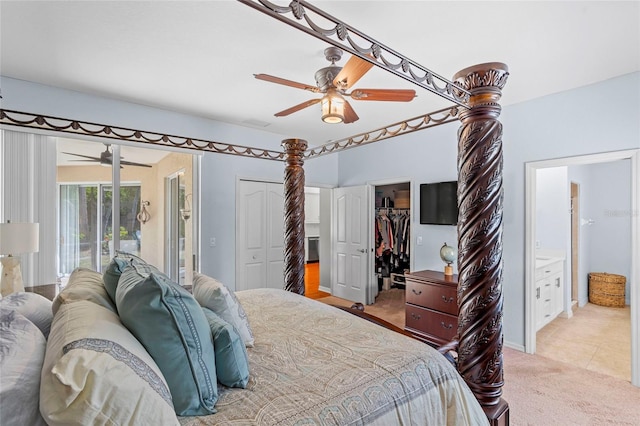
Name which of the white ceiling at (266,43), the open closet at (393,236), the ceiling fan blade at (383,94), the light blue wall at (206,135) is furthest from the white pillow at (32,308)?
the open closet at (393,236)

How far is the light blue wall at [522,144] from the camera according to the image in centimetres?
275

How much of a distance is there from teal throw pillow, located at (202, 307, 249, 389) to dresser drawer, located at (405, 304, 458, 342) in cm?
256

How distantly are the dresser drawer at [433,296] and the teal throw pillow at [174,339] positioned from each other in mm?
2717

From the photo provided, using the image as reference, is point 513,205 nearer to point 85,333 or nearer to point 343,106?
point 343,106

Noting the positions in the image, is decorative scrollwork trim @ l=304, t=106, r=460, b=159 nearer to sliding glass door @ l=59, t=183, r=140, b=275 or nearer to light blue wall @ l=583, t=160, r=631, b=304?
sliding glass door @ l=59, t=183, r=140, b=275

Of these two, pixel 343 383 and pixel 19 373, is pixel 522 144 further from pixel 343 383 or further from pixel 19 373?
pixel 19 373

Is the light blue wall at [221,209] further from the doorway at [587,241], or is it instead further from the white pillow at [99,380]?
the doorway at [587,241]

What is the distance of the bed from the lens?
3.44ft

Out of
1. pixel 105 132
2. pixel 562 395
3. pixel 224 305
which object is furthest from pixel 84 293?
pixel 562 395

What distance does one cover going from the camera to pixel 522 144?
3.35m

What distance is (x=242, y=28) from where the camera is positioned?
2.12 metres

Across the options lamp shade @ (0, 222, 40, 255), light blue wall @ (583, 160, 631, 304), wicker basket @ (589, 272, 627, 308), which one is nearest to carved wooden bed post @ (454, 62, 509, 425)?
lamp shade @ (0, 222, 40, 255)

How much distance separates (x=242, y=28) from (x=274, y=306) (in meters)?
1.88

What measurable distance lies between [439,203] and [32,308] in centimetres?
388
